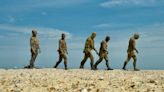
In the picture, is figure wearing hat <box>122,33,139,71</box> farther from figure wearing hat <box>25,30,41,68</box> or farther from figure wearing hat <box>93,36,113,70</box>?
figure wearing hat <box>25,30,41,68</box>

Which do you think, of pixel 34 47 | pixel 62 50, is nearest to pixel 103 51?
pixel 62 50

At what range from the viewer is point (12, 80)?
16.2 meters

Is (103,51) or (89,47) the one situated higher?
(89,47)

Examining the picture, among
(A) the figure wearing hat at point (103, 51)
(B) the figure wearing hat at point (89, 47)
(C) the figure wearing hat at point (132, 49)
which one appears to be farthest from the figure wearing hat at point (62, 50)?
(C) the figure wearing hat at point (132, 49)

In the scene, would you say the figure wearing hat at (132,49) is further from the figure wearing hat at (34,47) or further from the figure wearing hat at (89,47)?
the figure wearing hat at (34,47)

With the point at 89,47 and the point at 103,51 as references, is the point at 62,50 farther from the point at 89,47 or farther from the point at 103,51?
the point at 103,51

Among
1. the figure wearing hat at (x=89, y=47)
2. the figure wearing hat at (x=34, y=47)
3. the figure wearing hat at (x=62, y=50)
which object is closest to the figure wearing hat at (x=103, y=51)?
the figure wearing hat at (x=89, y=47)

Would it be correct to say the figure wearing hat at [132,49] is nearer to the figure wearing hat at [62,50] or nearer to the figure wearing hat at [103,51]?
the figure wearing hat at [103,51]

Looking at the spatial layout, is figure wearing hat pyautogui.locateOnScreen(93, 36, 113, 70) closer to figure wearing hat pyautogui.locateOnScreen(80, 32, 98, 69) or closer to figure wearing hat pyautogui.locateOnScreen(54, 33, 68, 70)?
figure wearing hat pyautogui.locateOnScreen(80, 32, 98, 69)

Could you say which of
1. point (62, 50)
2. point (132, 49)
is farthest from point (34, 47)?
point (132, 49)

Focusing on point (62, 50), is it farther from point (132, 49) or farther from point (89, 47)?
point (132, 49)

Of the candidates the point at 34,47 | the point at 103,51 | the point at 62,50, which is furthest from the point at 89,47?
the point at 34,47

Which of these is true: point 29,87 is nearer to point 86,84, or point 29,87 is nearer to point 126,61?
point 86,84

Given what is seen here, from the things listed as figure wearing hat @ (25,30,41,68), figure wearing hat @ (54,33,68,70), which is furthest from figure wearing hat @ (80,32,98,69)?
figure wearing hat @ (25,30,41,68)
